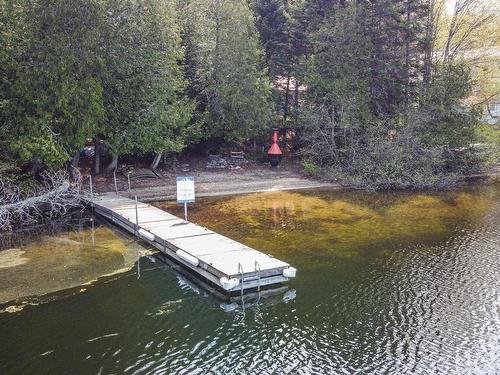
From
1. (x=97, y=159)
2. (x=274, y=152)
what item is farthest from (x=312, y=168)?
(x=97, y=159)

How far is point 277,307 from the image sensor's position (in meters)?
9.06

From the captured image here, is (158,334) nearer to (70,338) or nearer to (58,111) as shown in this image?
(70,338)

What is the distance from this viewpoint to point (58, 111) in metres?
16.0

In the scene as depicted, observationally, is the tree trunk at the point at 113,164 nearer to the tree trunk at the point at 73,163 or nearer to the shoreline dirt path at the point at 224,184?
the shoreline dirt path at the point at 224,184

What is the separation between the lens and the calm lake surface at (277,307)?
7.18 m

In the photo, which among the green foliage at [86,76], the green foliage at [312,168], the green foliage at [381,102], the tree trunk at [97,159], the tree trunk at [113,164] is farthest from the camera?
the green foliage at [312,168]

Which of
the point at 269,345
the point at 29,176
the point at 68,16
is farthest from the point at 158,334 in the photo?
the point at 68,16

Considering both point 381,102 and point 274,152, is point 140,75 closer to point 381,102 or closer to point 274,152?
point 274,152

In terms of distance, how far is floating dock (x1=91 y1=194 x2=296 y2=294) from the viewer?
9648mm

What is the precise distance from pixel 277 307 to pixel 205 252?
2.60 meters

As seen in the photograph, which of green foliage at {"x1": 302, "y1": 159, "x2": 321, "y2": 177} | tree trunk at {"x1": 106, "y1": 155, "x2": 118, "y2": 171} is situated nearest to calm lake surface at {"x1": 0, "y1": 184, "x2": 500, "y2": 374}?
tree trunk at {"x1": 106, "y1": 155, "x2": 118, "y2": 171}

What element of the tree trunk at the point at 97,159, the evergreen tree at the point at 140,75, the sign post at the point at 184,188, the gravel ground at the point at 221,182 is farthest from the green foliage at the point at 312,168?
the sign post at the point at 184,188

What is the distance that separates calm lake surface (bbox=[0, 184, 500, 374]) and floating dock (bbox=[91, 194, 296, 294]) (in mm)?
398

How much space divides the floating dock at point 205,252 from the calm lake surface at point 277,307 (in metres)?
0.40
